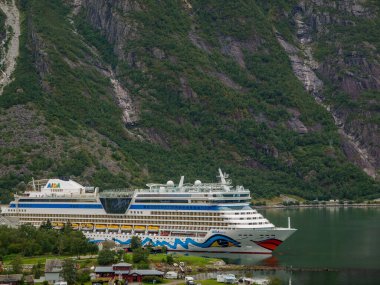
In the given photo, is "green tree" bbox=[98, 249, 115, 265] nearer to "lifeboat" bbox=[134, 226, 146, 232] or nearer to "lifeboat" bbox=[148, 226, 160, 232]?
"lifeboat" bbox=[148, 226, 160, 232]

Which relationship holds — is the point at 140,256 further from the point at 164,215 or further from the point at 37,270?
the point at 164,215

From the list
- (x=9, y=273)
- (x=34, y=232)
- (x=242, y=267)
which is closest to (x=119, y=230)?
(x=34, y=232)

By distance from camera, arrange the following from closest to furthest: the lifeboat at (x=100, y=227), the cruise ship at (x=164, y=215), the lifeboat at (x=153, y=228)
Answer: the cruise ship at (x=164, y=215) → the lifeboat at (x=153, y=228) → the lifeboat at (x=100, y=227)

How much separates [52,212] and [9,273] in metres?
46.3

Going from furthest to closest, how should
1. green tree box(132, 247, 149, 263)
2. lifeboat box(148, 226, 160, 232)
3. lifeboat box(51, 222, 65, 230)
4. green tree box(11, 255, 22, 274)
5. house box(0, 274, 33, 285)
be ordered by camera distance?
lifeboat box(51, 222, 65, 230) → lifeboat box(148, 226, 160, 232) → green tree box(132, 247, 149, 263) → green tree box(11, 255, 22, 274) → house box(0, 274, 33, 285)

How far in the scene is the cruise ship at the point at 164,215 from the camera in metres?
148

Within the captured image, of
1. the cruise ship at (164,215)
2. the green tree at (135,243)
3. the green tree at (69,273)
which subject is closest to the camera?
the green tree at (69,273)

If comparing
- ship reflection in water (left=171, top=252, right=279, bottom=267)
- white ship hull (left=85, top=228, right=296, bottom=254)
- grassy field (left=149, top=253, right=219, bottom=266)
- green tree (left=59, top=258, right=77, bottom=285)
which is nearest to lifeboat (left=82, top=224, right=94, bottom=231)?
white ship hull (left=85, top=228, right=296, bottom=254)

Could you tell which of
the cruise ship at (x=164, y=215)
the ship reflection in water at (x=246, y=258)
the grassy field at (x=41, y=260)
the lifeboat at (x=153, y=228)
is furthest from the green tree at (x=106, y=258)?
the lifeboat at (x=153, y=228)

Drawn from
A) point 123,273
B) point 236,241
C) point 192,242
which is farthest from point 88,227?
point 123,273

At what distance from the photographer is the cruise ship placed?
14800 cm

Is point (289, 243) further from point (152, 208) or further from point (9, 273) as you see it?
point (9, 273)

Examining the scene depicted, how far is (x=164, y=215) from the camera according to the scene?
6073 inches

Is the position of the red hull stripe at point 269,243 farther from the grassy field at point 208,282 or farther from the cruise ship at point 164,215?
the grassy field at point 208,282
